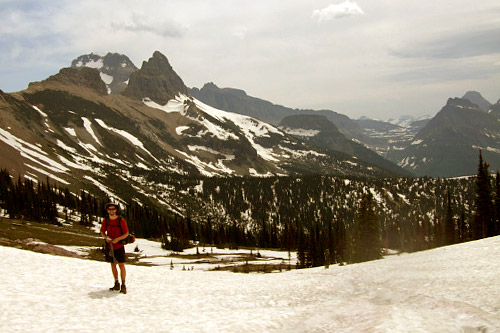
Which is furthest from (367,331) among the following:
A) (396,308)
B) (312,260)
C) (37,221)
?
(37,221)

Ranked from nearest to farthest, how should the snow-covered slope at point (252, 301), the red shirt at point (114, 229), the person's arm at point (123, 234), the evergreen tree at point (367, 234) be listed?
the snow-covered slope at point (252, 301) → the person's arm at point (123, 234) → the red shirt at point (114, 229) → the evergreen tree at point (367, 234)

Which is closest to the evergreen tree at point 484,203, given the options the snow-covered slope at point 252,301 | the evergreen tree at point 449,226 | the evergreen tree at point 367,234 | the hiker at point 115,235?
the evergreen tree at point 449,226

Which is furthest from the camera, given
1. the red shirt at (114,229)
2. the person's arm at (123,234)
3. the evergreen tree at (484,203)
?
the evergreen tree at (484,203)

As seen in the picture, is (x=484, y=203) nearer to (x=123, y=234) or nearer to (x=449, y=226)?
(x=449, y=226)

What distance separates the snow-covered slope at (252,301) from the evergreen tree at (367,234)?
5117 centimetres

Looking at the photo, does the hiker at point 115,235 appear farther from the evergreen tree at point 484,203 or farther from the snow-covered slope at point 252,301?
the evergreen tree at point 484,203

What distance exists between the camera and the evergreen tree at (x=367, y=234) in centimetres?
7419

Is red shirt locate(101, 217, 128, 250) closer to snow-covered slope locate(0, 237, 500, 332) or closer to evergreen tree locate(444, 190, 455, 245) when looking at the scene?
snow-covered slope locate(0, 237, 500, 332)

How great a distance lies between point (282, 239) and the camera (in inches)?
6304

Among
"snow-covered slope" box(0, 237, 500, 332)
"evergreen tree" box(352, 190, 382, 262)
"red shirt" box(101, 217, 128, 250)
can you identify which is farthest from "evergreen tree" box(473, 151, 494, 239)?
"red shirt" box(101, 217, 128, 250)

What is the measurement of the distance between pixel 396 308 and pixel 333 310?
2.63 meters

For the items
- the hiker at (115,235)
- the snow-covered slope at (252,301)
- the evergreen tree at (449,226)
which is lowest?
the evergreen tree at (449,226)

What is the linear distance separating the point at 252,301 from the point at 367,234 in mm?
62203

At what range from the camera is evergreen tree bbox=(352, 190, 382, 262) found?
7419cm
